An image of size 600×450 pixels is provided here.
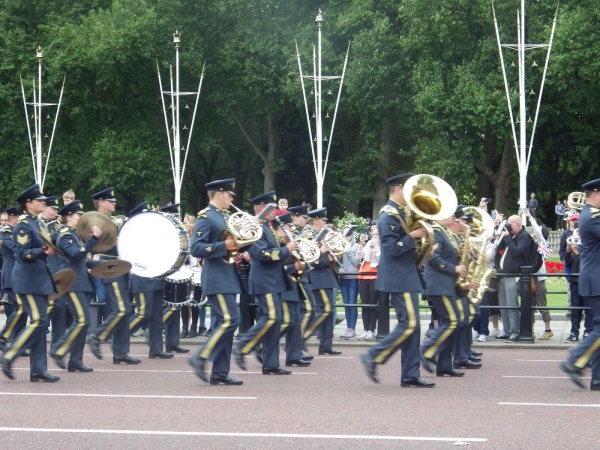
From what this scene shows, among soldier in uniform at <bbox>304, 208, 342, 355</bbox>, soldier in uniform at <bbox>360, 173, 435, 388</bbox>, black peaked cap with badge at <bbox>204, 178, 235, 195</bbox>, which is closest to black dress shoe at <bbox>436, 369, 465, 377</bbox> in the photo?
soldier in uniform at <bbox>360, 173, 435, 388</bbox>

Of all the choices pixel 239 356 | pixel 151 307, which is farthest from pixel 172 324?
pixel 239 356

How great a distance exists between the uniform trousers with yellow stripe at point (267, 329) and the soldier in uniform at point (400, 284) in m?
1.34

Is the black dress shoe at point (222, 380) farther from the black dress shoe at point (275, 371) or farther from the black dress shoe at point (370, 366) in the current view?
the black dress shoe at point (370, 366)

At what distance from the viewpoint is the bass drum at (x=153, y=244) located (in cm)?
1343

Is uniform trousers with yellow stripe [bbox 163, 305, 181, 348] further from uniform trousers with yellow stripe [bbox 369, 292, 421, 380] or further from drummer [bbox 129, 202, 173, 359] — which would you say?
uniform trousers with yellow stripe [bbox 369, 292, 421, 380]

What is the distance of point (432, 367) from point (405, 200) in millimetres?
2675

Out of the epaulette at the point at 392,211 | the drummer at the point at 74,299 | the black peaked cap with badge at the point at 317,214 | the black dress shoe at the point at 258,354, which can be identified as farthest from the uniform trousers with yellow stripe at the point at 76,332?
the epaulette at the point at 392,211

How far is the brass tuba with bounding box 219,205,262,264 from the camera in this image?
11242 mm

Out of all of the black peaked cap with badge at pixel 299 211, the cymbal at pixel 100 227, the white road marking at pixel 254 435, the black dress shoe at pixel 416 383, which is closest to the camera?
the white road marking at pixel 254 435

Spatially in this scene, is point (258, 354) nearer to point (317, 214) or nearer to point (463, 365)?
point (463, 365)

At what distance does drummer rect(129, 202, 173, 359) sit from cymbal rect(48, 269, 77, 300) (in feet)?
6.52

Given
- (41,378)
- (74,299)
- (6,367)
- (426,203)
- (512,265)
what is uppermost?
(426,203)

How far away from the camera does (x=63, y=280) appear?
12422 millimetres

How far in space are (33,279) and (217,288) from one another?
6.68 ft
